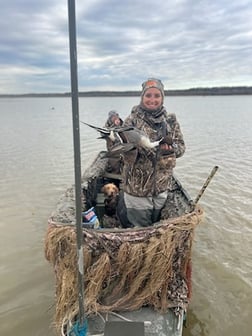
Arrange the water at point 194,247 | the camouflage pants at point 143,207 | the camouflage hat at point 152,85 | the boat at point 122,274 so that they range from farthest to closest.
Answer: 1. the water at point 194,247
2. the camouflage pants at point 143,207
3. the camouflage hat at point 152,85
4. the boat at point 122,274

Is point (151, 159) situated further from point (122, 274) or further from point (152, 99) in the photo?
point (122, 274)

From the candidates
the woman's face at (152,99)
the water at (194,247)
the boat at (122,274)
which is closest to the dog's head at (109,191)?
the water at (194,247)

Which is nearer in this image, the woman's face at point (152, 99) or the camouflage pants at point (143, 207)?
the woman's face at point (152, 99)

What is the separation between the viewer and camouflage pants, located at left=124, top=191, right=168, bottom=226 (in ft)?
12.1

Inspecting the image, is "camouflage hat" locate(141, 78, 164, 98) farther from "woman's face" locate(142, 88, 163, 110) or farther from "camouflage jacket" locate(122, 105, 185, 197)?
"camouflage jacket" locate(122, 105, 185, 197)

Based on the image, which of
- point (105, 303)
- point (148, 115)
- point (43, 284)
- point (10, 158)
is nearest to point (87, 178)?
point (43, 284)

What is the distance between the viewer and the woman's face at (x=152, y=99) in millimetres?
3471

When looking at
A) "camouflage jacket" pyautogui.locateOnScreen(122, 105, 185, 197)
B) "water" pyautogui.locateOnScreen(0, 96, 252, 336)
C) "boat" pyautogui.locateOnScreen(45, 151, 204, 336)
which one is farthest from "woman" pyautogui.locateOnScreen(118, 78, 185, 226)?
"water" pyautogui.locateOnScreen(0, 96, 252, 336)

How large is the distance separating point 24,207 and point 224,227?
170 inches

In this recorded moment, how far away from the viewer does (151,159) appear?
11.5 feet

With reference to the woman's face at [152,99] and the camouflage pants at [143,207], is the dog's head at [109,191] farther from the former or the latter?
the woman's face at [152,99]

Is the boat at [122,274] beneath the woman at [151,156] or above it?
beneath

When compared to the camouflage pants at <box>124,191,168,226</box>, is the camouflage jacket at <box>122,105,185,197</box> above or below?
above

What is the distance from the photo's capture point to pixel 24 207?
25.5 ft
